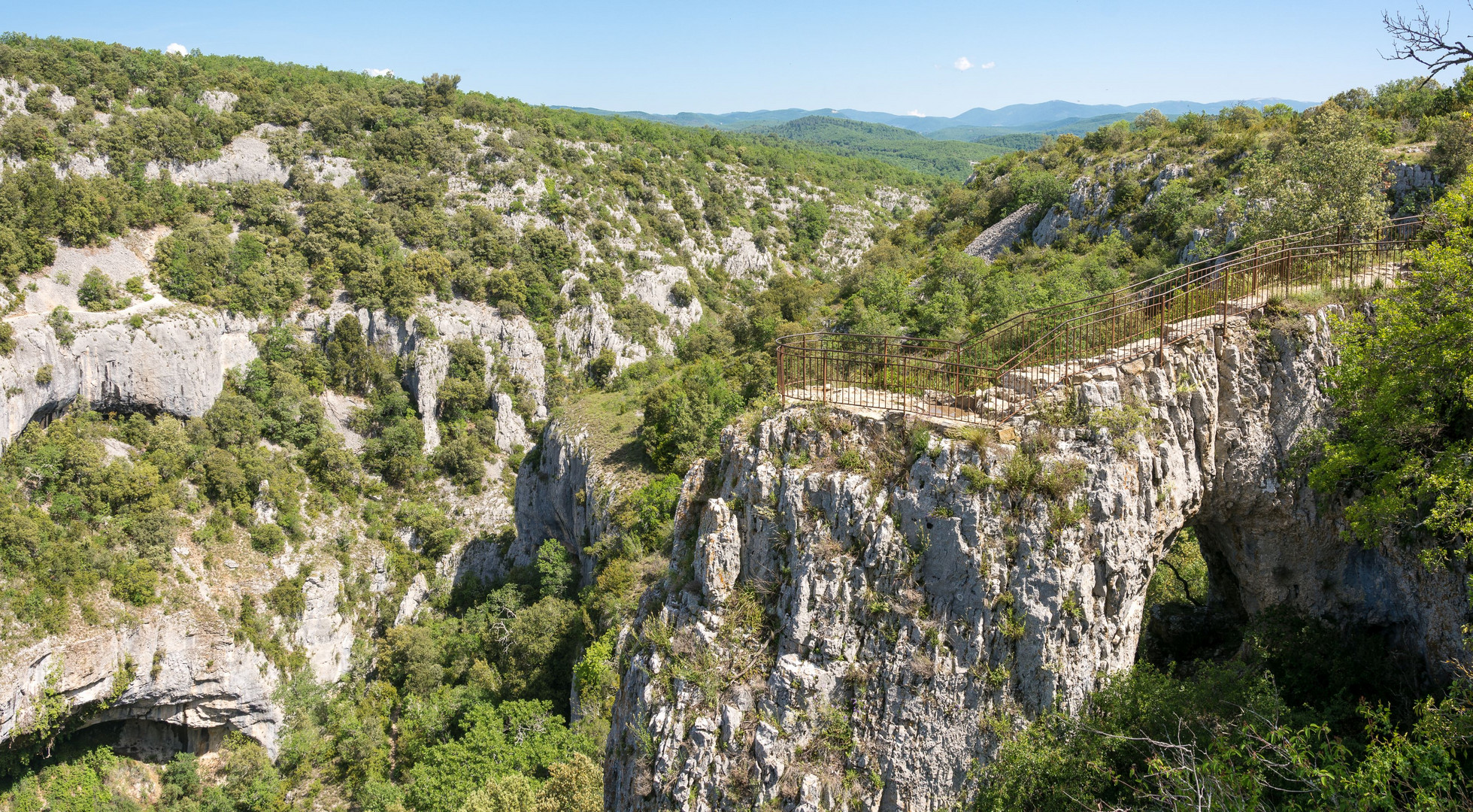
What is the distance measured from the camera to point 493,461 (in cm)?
5456

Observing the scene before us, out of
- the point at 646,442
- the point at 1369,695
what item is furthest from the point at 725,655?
the point at 646,442

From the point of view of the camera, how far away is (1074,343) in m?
13.4

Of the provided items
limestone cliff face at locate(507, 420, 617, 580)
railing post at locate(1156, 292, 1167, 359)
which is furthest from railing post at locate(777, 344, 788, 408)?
limestone cliff face at locate(507, 420, 617, 580)

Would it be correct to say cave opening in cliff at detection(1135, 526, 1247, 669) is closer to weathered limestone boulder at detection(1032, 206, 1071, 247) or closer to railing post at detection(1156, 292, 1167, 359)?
railing post at detection(1156, 292, 1167, 359)

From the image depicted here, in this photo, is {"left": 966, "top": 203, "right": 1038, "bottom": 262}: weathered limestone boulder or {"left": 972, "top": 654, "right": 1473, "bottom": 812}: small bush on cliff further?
{"left": 966, "top": 203, "right": 1038, "bottom": 262}: weathered limestone boulder

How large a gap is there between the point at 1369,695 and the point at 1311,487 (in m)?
3.18

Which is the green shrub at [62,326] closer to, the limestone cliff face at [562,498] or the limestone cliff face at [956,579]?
the limestone cliff face at [562,498]

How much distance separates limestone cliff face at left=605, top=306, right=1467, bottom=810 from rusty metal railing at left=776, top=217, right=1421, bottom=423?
0.69 metres

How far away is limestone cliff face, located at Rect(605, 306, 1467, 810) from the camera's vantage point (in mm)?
10820

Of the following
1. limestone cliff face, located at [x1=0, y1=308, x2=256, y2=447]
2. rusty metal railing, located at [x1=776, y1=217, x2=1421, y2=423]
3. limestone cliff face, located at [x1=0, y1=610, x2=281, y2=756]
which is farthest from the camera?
limestone cliff face, located at [x1=0, y1=308, x2=256, y2=447]

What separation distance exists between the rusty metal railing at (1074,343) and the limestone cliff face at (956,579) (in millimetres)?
692

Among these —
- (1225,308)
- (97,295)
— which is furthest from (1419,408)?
(97,295)

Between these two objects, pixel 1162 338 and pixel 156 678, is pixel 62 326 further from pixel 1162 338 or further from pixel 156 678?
pixel 1162 338

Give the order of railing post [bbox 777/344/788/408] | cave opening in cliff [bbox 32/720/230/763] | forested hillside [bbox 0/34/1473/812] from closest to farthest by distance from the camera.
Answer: forested hillside [bbox 0/34/1473/812] < railing post [bbox 777/344/788/408] < cave opening in cliff [bbox 32/720/230/763]
